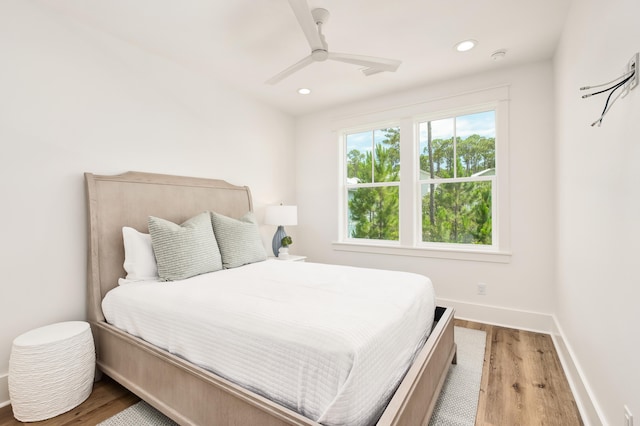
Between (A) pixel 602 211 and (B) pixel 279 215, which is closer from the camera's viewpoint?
(A) pixel 602 211

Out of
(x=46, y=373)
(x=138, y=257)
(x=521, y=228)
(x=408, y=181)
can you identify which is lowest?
(x=46, y=373)

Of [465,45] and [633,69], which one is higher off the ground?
[465,45]

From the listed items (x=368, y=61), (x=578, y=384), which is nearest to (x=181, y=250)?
(x=368, y=61)

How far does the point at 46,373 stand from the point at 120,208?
1155mm

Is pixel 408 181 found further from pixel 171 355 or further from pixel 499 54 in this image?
pixel 171 355

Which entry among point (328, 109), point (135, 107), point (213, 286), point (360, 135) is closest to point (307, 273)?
point (213, 286)

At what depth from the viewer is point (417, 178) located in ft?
11.5

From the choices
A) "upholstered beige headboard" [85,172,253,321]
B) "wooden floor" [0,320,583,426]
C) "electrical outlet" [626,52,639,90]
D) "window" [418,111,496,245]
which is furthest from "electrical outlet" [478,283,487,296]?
"upholstered beige headboard" [85,172,253,321]

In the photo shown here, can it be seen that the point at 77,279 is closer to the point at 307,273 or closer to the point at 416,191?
the point at 307,273

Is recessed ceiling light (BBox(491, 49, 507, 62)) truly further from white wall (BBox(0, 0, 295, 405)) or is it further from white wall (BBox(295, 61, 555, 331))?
white wall (BBox(0, 0, 295, 405))

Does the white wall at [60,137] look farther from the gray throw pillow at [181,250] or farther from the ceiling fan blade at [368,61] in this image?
the ceiling fan blade at [368,61]

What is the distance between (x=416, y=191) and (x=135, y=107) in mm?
2967

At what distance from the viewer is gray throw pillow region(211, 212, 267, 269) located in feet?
8.53

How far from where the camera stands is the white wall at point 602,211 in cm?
116
